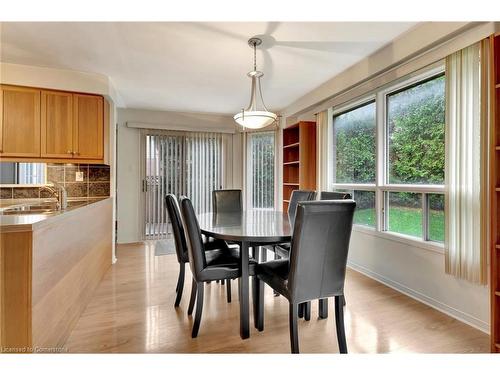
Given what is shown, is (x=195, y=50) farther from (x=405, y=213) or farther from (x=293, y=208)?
(x=405, y=213)

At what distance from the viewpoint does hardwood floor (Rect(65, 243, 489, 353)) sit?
1.80 metres

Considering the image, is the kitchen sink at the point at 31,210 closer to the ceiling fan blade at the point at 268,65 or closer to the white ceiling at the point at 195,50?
the white ceiling at the point at 195,50

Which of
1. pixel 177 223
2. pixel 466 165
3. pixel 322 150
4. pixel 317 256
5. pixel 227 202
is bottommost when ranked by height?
pixel 317 256

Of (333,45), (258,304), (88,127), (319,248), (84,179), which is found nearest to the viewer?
(319,248)

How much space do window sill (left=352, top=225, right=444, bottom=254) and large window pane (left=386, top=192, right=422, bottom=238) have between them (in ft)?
0.30

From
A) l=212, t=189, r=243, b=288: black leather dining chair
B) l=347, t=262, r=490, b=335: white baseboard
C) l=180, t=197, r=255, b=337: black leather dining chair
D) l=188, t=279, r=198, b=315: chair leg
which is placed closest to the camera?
l=180, t=197, r=255, b=337: black leather dining chair

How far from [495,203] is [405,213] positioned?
1.20 metres

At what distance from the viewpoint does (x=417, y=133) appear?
8.82ft

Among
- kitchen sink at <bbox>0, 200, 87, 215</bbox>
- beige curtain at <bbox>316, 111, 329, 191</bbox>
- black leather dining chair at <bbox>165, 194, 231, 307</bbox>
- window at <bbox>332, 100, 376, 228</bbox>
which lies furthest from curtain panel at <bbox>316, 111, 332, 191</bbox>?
kitchen sink at <bbox>0, 200, 87, 215</bbox>

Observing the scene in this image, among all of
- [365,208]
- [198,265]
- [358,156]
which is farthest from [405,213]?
[198,265]

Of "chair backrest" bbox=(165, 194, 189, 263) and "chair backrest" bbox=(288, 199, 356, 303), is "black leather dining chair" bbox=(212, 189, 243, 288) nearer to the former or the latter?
"chair backrest" bbox=(165, 194, 189, 263)

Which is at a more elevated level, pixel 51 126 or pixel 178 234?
pixel 51 126
